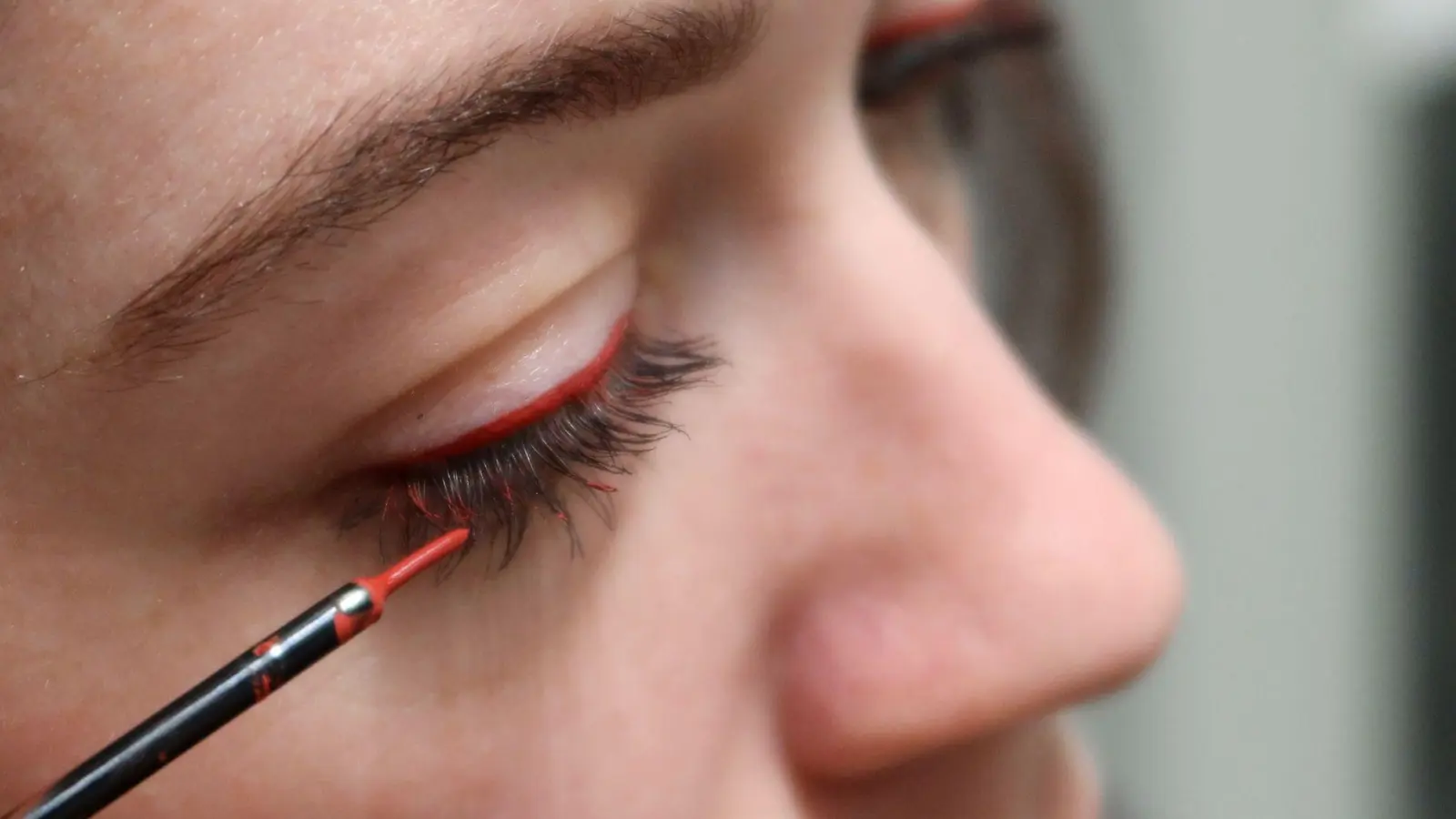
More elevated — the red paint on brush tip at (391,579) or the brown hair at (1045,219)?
the brown hair at (1045,219)

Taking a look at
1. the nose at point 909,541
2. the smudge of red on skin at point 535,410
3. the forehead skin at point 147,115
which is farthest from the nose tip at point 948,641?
the forehead skin at point 147,115

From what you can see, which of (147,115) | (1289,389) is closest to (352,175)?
(147,115)

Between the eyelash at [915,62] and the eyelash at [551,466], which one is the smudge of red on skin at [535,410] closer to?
the eyelash at [551,466]

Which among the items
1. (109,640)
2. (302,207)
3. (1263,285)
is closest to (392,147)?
(302,207)

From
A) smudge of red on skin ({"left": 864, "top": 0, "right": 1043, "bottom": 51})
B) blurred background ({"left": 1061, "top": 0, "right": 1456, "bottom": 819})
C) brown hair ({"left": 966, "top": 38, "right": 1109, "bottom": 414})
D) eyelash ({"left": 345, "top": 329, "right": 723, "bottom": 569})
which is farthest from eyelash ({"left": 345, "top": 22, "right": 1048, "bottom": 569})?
blurred background ({"left": 1061, "top": 0, "right": 1456, "bottom": 819})

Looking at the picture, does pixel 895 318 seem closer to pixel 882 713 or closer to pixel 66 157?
pixel 882 713

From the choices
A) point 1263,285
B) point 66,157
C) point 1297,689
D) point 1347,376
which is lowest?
point 1297,689

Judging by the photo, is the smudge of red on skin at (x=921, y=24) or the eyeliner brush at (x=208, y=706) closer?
the eyeliner brush at (x=208, y=706)

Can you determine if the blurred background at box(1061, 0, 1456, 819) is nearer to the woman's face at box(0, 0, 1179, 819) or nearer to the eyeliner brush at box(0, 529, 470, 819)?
the woman's face at box(0, 0, 1179, 819)
